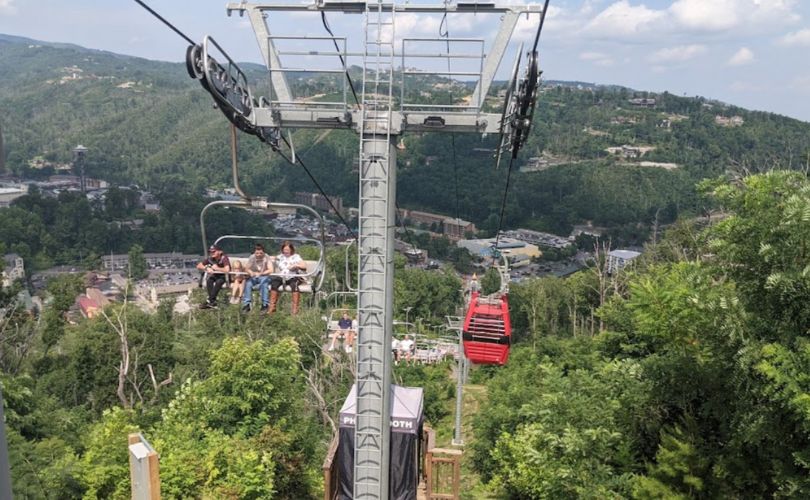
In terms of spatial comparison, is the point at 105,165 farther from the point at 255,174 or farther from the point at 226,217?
the point at 226,217

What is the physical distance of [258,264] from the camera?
818cm

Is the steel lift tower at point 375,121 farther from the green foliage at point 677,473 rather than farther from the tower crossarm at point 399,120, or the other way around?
the green foliage at point 677,473

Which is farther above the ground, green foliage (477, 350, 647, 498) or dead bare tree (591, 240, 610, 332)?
green foliage (477, 350, 647, 498)

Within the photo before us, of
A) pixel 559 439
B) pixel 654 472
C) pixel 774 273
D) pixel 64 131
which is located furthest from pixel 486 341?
pixel 64 131

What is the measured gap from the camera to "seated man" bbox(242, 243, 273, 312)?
784cm

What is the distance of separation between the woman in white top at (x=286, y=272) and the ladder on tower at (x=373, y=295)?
A: 5.53ft

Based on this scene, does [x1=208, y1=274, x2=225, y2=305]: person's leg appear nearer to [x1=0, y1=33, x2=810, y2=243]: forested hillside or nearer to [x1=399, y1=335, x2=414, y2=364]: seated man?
[x1=399, y1=335, x2=414, y2=364]: seated man

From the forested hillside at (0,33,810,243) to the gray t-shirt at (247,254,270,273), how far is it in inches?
2664

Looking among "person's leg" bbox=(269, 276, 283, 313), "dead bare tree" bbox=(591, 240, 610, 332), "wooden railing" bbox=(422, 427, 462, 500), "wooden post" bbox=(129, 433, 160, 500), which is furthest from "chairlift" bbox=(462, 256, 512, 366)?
→ "dead bare tree" bbox=(591, 240, 610, 332)

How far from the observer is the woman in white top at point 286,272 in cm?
796

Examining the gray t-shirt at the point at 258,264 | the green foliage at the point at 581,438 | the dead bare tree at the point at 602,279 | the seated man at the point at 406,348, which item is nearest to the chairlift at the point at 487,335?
the green foliage at the point at 581,438

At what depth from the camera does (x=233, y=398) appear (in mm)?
12680

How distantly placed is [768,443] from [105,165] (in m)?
140

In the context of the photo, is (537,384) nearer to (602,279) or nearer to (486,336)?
(486,336)
